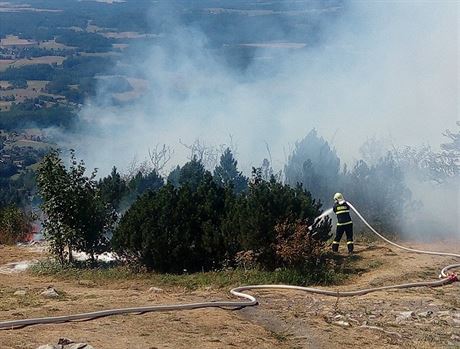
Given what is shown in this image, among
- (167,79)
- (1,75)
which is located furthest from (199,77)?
(1,75)

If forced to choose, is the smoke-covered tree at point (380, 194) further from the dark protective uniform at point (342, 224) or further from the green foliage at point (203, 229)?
the green foliage at point (203, 229)

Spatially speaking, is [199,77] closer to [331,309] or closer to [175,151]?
[175,151]

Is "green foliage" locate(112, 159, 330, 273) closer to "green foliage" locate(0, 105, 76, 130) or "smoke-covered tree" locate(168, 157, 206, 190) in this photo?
"smoke-covered tree" locate(168, 157, 206, 190)

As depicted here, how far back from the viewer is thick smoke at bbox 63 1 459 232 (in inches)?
2178

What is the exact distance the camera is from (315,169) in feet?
98.5

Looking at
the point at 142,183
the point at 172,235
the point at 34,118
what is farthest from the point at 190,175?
the point at 34,118

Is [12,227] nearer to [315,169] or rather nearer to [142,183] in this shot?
[142,183]

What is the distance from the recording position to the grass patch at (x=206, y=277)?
1241 cm

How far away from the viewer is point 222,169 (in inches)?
1251

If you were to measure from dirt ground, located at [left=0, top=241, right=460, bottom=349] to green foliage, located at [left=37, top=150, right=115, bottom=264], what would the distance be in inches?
91.2

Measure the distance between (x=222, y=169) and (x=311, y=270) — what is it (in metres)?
18.9

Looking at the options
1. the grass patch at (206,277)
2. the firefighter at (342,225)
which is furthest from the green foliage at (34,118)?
the firefighter at (342,225)

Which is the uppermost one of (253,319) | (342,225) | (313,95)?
(313,95)

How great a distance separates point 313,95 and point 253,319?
77.1 meters
